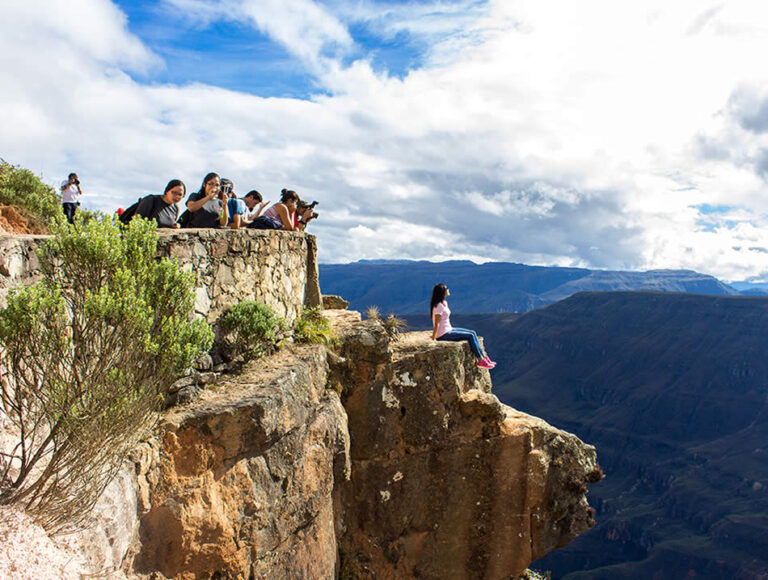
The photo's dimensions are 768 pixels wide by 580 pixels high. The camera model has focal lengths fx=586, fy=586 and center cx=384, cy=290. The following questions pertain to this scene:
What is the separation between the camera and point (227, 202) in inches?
410

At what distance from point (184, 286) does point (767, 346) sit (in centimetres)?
21641

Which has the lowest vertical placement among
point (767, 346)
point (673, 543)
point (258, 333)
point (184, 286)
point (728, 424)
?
point (673, 543)

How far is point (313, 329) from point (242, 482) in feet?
12.7

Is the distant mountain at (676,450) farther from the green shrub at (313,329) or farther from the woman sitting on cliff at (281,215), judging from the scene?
the woman sitting on cliff at (281,215)

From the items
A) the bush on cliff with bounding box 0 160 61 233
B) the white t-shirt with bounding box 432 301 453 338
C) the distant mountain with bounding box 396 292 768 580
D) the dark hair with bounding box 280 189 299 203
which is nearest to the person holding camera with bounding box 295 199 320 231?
the dark hair with bounding box 280 189 299 203

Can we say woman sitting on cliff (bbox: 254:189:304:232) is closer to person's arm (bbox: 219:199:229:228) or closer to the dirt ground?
person's arm (bbox: 219:199:229:228)

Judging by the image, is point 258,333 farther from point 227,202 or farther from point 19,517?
point 19,517

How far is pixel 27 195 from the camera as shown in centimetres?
1786

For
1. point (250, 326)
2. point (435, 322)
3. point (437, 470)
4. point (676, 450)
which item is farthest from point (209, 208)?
point (676, 450)

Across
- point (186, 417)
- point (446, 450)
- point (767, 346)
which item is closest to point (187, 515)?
point (186, 417)

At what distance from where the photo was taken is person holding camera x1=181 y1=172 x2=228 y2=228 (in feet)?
33.0

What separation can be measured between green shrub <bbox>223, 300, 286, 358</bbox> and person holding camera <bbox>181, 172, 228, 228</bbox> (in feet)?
5.53

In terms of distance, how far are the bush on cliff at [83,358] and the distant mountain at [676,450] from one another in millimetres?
117528

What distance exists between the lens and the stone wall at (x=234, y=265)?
6375 mm
